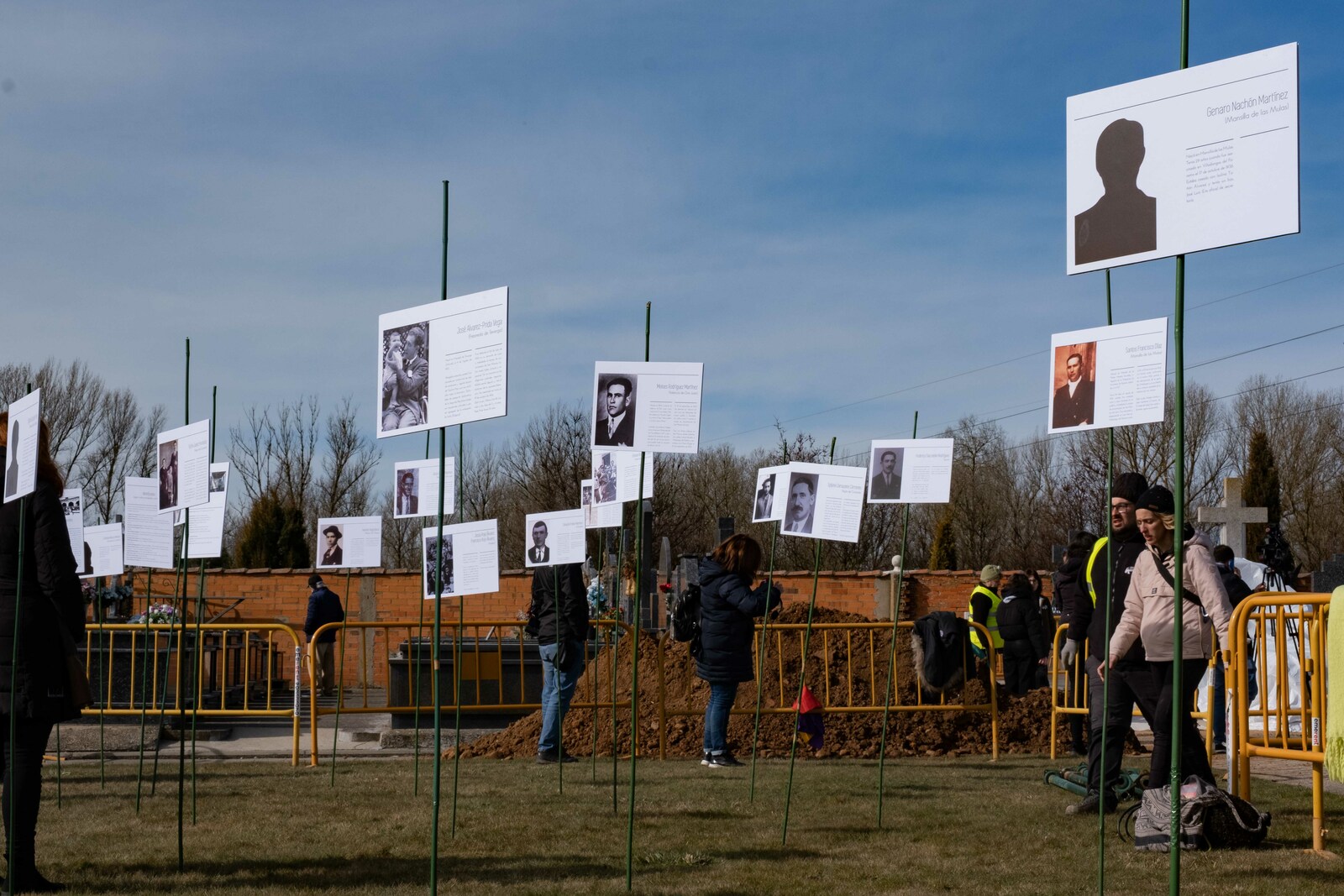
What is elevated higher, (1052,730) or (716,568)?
(716,568)

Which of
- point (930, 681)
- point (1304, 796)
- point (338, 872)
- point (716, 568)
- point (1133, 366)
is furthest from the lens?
point (930, 681)

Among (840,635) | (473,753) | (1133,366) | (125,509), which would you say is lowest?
(473,753)

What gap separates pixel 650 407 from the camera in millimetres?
6504

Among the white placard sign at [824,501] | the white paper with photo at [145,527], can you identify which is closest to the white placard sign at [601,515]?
the white placard sign at [824,501]

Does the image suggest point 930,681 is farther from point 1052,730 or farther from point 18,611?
point 18,611

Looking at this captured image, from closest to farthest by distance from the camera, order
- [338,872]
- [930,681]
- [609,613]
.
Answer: [338,872] < [930,681] < [609,613]

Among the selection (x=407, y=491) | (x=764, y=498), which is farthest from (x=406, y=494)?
(x=764, y=498)

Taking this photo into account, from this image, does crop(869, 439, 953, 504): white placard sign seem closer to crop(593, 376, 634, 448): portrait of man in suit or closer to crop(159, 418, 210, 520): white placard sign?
crop(593, 376, 634, 448): portrait of man in suit

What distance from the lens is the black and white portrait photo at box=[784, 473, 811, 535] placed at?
26.6 ft

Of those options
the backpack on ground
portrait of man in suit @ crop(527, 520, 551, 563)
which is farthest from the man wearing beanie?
portrait of man in suit @ crop(527, 520, 551, 563)

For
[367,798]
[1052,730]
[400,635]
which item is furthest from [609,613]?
[367,798]

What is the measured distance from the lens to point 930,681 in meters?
12.3

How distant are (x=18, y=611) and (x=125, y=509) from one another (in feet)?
11.1

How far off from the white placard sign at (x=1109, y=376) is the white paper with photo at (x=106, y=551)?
700 cm
